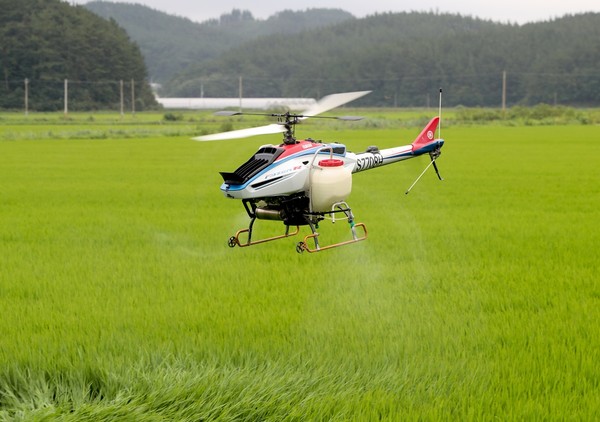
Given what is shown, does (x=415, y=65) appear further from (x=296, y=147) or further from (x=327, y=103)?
(x=296, y=147)

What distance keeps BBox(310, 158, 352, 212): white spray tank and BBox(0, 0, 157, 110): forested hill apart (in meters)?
70.5

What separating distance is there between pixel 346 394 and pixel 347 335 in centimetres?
110

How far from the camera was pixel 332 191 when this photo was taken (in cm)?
466

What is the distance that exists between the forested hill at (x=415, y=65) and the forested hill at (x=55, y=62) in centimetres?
1119

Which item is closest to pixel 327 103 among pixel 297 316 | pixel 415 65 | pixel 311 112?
pixel 311 112

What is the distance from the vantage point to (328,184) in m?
4.66

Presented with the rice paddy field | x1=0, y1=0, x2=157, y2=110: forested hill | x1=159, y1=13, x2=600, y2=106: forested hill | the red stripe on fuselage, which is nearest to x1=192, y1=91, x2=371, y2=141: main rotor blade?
the red stripe on fuselage

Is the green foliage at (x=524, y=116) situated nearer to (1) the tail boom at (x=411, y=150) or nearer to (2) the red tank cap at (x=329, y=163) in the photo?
(1) the tail boom at (x=411, y=150)

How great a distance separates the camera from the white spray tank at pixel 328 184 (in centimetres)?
466

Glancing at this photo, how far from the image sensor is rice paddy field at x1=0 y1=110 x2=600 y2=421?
471 centimetres

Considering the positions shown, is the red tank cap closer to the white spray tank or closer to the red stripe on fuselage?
the white spray tank

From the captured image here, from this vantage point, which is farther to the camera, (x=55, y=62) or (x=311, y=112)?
(x=55, y=62)

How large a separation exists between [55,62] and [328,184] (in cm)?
7461


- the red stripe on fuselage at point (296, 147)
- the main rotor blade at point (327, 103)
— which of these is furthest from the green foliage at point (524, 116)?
the red stripe on fuselage at point (296, 147)
